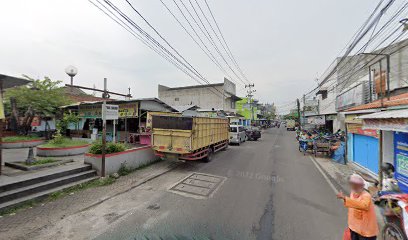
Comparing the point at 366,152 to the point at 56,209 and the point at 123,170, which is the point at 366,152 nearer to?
the point at 123,170

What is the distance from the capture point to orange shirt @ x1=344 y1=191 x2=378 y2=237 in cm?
278

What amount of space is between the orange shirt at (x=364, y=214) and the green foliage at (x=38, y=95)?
1713 centimetres

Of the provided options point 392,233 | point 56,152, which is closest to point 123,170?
point 56,152

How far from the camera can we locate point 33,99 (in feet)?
42.2

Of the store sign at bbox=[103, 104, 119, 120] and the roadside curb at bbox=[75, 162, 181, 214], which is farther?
the store sign at bbox=[103, 104, 119, 120]

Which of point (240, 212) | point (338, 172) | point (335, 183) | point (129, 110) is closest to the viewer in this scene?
point (240, 212)

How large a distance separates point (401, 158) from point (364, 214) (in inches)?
217

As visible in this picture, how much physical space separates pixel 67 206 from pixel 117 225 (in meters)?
1.93

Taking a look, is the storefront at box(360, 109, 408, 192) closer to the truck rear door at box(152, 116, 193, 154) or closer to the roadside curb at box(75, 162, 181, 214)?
the truck rear door at box(152, 116, 193, 154)

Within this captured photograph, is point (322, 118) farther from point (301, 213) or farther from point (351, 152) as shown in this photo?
point (301, 213)

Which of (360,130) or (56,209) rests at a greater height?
(360,130)

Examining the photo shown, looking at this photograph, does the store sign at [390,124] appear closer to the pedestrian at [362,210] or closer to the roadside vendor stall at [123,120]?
the pedestrian at [362,210]

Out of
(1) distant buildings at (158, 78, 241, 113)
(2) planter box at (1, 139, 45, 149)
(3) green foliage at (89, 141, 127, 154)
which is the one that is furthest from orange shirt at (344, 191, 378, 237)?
(1) distant buildings at (158, 78, 241, 113)

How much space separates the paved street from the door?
114 inches
